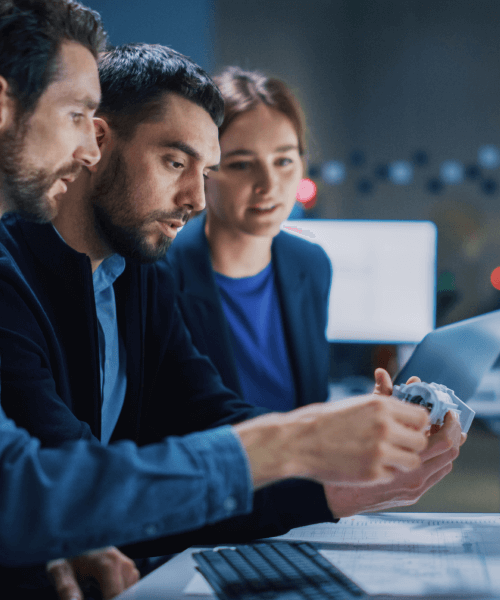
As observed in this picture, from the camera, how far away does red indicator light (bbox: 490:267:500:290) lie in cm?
320

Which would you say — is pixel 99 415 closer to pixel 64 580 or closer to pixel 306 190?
pixel 64 580

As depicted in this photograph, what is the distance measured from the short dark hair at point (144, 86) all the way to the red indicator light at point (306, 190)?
1.85 m

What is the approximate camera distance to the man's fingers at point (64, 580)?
0.82 m

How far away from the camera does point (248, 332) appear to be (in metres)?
1.75

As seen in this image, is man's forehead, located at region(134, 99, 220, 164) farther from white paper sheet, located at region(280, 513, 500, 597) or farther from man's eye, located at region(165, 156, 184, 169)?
white paper sheet, located at region(280, 513, 500, 597)

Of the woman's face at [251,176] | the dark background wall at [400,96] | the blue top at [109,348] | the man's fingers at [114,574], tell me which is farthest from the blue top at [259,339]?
the dark background wall at [400,96]

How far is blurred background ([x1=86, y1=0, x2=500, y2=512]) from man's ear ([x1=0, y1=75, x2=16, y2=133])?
2.33 metres

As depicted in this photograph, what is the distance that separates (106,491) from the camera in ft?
2.07

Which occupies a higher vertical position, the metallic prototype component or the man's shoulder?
the man's shoulder

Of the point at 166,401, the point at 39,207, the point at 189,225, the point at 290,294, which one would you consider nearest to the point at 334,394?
the point at 290,294

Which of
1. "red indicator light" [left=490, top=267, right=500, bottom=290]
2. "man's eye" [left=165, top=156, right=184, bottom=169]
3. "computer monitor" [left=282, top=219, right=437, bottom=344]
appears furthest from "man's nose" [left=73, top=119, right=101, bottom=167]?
"red indicator light" [left=490, top=267, right=500, bottom=290]

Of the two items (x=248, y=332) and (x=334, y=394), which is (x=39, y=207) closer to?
(x=248, y=332)

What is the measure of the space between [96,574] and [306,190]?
259 cm

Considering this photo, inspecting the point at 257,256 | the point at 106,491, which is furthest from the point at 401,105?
the point at 106,491
